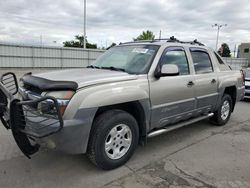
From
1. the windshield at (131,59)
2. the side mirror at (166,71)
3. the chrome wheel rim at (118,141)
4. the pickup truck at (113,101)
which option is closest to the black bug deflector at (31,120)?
the pickup truck at (113,101)

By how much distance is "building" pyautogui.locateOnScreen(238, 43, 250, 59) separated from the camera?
79.7 meters

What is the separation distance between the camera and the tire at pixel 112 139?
3266mm

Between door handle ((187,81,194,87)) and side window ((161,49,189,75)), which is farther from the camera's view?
door handle ((187,81,194,87))

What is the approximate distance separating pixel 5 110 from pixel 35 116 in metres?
0.78

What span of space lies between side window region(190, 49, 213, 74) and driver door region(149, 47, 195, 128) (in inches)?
12.3

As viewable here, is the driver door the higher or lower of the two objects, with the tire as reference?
higher

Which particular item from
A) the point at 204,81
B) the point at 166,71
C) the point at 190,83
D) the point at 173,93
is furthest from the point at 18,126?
the point at 204,81

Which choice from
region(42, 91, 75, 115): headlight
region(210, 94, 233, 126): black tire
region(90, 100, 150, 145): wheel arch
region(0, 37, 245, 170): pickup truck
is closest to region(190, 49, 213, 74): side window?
region(0, 37, 245, 170): pickup truck

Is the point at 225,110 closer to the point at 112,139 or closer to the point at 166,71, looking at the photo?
the point at 166,71

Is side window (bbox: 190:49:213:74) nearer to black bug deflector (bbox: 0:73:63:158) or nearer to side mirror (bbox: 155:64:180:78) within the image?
side mirror (bbox: 155:64:180:78)

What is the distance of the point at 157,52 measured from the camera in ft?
13.5

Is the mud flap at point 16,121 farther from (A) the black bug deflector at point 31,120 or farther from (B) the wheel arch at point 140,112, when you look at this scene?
(B) the wheel arch at point 140,112

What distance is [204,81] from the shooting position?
196 inches

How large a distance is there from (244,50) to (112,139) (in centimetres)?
8820
